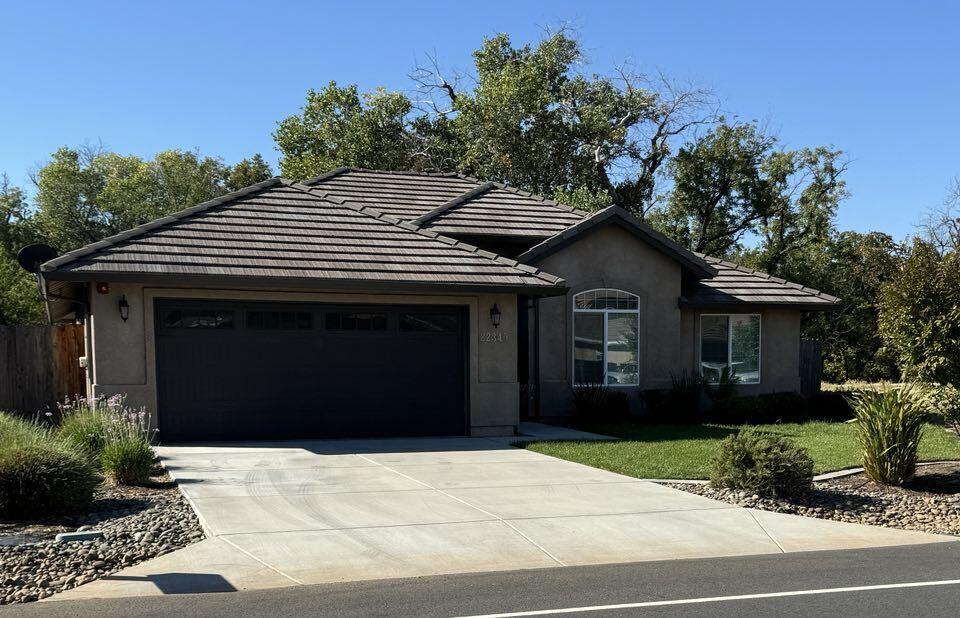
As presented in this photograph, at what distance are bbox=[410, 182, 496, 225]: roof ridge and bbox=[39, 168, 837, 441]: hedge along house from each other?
7 centimetres

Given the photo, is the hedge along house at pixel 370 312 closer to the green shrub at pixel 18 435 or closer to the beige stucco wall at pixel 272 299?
the beige stucco wall at pixel 272 299

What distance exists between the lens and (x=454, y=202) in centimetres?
2062

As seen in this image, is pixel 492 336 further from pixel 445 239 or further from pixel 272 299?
pixel 272 299

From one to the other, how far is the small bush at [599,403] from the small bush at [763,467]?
7.43m

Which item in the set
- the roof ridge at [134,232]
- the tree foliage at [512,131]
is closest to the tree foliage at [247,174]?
the tree foliage at [512,131]

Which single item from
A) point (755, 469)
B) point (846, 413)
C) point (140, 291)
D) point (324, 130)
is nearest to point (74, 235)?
point (324, 130)

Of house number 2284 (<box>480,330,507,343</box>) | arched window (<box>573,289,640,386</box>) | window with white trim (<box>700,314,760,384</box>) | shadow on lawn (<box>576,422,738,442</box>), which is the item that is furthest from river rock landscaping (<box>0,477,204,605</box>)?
window with white trim (<box>700,314,760,384</box>)

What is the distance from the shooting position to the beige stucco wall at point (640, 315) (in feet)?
62.6

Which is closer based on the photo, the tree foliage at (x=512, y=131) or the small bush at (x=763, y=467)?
the small bush at (x=763, y=467)

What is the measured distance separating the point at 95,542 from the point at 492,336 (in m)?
9.25

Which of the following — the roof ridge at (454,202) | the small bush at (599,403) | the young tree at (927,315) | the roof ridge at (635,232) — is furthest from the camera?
the roof ridge at (454,202)

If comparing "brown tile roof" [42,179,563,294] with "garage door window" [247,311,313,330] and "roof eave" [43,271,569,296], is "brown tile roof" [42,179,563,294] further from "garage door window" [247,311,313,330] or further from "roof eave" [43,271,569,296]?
"garage door window" [247,311,313,330]

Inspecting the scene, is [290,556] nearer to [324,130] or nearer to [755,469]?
[755,469]

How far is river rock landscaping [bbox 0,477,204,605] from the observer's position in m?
6.97
